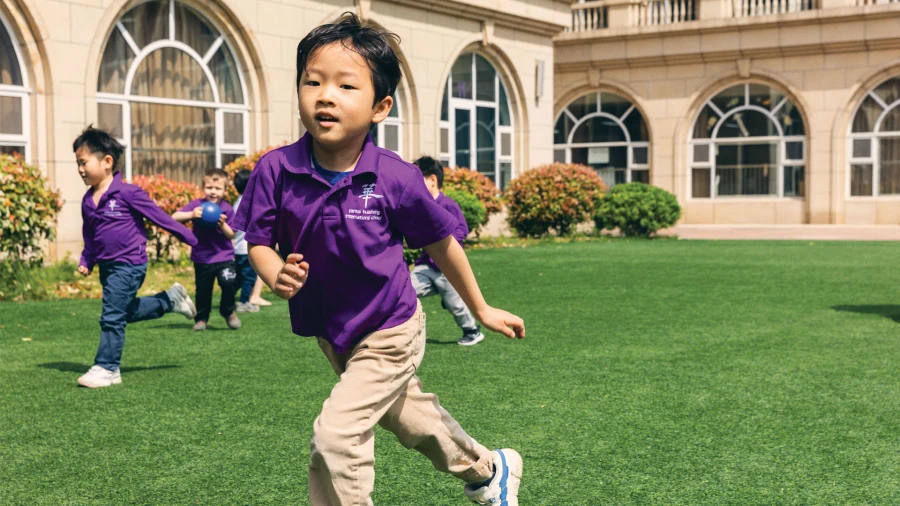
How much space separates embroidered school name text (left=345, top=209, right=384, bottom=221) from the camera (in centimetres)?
326

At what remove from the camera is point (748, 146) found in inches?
1123

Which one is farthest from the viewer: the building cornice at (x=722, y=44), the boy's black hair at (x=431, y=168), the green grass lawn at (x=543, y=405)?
the building cornice at (x=722, y=44)

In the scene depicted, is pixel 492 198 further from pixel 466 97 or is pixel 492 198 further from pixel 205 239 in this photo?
pixel 205 239

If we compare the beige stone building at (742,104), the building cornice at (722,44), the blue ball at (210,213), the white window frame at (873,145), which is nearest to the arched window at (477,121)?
the building cornice at (722,44)

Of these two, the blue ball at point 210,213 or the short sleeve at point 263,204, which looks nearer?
the short sleeve at point 263,204

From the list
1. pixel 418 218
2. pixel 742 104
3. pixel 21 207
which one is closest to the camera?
pixel 418 218

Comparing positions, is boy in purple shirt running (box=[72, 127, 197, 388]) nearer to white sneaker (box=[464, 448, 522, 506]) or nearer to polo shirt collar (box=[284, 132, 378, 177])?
white sneaker (box=[464, 448, 522, 506])

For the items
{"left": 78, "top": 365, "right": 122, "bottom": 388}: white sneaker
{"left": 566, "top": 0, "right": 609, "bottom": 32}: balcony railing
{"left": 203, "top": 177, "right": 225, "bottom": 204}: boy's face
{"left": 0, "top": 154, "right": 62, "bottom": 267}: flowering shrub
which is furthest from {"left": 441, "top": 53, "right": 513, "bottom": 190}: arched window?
{"left": 78, "top": 365, "right": 122, "bottom": 388}: white sneaker

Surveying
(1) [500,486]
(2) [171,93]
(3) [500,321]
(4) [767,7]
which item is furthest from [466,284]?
(4) [767,7]

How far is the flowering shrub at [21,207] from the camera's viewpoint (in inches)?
450

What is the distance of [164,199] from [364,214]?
38.8 ft

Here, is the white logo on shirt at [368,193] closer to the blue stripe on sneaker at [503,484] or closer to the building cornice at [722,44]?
the blue stripe on sneaker at [503,484]

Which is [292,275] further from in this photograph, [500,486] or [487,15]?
[487,15]

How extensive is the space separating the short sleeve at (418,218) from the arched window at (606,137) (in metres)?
26.9
